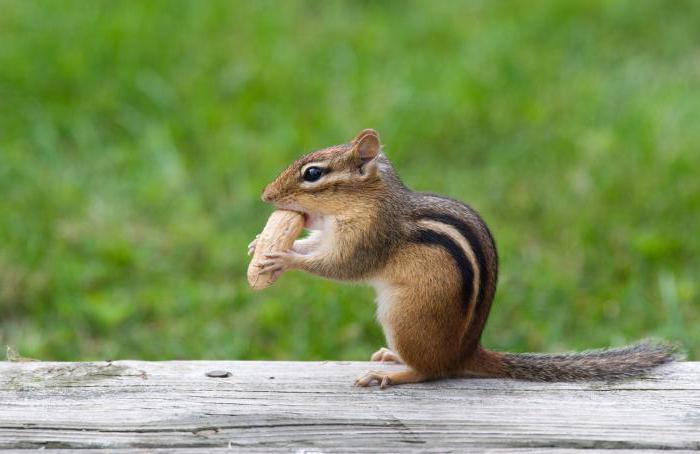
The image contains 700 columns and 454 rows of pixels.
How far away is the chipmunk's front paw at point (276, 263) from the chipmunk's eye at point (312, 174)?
24 cm

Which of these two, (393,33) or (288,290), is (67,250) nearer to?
(288,290)

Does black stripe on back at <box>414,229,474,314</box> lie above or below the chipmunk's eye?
below

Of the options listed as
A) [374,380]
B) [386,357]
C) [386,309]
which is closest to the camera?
[374,380]

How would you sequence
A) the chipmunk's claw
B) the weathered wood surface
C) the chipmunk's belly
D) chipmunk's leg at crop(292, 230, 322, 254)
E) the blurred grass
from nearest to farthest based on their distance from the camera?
1. the weathered wood surface
2. the chipmunk's claw
3. the chipmunk's belly
4. chipmunk's leg at crop(292, 230, 322, 254)
5. the blurred grass

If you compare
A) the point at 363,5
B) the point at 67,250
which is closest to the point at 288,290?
the point at 67,250

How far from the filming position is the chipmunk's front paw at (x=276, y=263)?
267cm

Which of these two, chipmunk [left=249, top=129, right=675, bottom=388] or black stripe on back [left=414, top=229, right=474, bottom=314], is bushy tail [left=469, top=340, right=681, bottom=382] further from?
black stripe on back [left=414, top=229, right=474, bottom=314]

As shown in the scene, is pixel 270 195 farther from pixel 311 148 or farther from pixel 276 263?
pixel 311 148

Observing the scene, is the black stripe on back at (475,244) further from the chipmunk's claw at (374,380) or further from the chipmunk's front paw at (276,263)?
the chipmunk's front paw at (276,263)

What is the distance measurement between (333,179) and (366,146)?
13 centimetres

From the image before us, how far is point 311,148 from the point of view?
18.3 feet

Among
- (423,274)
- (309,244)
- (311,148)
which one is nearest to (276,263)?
(309,244)

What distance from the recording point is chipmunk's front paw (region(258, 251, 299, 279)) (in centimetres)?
267

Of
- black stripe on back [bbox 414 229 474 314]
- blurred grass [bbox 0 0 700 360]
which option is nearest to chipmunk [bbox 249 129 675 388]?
black stripe on back [bbox 414 229 474 314]
